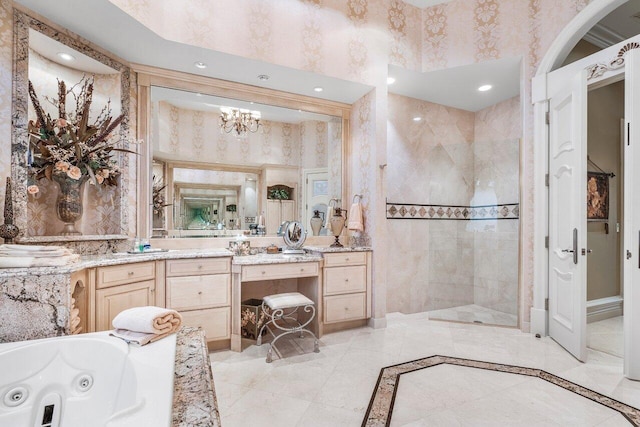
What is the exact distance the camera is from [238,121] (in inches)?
128

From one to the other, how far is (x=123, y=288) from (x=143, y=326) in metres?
0.93

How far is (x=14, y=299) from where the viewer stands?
1633 mm

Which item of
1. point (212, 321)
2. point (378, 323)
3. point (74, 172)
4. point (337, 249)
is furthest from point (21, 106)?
point (378, 323)

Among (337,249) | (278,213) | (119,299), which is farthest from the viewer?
(278,213)

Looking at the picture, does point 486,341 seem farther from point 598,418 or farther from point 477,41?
point 477,41

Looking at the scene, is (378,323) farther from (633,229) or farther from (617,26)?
(617,26)

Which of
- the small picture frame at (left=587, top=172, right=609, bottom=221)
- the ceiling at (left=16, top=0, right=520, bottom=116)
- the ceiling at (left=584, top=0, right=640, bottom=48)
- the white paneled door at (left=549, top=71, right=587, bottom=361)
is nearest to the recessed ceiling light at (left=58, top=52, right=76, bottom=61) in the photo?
the ceiling at (left=16, top=0, right=520, bottom=116)

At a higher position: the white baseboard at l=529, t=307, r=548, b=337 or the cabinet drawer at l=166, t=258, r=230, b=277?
the cabinet drawer at l=166, t=258, r=230, b=277

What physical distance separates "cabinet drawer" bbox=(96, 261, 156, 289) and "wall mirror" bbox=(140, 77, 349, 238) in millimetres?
614

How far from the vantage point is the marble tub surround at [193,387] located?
95cm

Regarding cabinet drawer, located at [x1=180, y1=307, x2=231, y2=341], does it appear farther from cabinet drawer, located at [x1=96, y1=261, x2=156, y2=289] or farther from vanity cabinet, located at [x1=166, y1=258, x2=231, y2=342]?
cabinet drawer, located at [x1=96, y1=261, x2=156, y2=289]

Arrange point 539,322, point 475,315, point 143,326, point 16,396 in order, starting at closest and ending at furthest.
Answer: point 16,396
point 143,326
point 539,322
point 475,315

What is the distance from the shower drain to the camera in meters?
1.26

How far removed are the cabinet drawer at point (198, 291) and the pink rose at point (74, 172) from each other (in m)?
1.01
